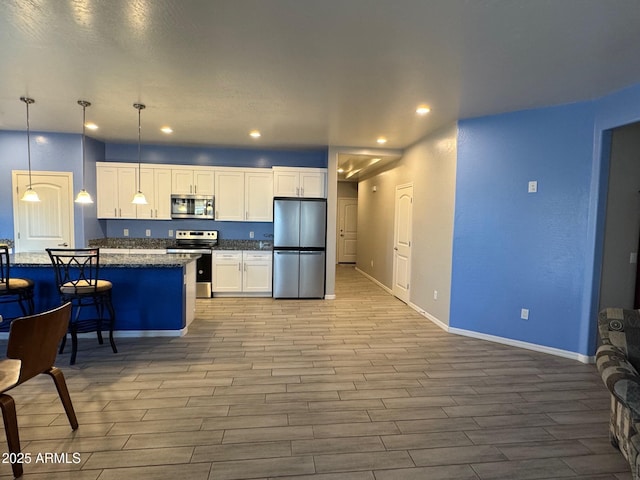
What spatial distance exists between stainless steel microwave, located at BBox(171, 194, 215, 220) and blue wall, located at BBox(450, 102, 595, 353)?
4.18 m

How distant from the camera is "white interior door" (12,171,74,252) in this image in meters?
5.44

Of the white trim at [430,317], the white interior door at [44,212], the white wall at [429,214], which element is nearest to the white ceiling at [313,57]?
the white wall at [429,214]

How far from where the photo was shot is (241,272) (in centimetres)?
605

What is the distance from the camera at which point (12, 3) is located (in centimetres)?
212

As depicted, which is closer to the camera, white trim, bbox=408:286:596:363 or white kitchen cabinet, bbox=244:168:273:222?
white trim, bbox=408:286:596:363

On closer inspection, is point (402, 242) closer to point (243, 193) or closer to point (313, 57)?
point (243, 193)

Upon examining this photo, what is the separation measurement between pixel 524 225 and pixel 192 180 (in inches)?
206

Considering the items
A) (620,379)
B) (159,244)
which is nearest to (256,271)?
(159,244)

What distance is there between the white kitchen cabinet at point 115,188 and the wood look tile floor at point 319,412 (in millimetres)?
2934

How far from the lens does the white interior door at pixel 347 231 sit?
10.9m

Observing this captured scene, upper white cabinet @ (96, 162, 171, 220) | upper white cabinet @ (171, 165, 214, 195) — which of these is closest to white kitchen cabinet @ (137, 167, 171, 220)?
upper white cabinet @ (96, 162, 171, 220)

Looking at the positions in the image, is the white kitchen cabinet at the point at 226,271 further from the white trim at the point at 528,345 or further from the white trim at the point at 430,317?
the white trim at the point at 528,345

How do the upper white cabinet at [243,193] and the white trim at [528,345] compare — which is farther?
the upper white cabinet at [243,193]

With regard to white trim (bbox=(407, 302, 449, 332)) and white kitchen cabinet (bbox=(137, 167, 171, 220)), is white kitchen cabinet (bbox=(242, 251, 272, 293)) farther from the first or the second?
white trim (bbox=(407, 302, 449, 332))
